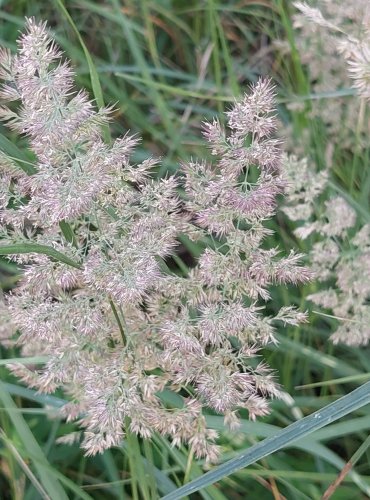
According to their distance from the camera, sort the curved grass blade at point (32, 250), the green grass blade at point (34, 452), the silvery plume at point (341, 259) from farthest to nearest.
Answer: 1. the silvery plume at point (341, 259)
2. the green grass blade at point (34, 452)
3. the curved grass blade at point (32, 250)

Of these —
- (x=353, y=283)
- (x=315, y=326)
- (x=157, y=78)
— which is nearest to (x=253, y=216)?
(x=353, y=283)

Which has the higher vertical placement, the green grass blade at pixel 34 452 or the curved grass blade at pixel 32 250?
the curved grass blade at pixel 32 250

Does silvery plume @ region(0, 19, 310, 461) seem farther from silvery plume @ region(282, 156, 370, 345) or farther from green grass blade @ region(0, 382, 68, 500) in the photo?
silvery plume @ region(282, 156, 370, 345)

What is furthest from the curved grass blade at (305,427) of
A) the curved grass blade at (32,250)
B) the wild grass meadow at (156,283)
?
the curved grass blade at (32,250)

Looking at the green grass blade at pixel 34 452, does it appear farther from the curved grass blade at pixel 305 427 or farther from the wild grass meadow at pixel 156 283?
the curved grass blade at pixel 305 427

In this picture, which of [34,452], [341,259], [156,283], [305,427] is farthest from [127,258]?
[341,259]

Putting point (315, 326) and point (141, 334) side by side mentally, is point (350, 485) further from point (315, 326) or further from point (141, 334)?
point (141, 334)

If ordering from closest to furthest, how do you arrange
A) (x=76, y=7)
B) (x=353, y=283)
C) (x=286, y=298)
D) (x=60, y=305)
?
(x=60, y=305)
(x=353, y=283)
(x=286, y=298)
(x=76, y=7)

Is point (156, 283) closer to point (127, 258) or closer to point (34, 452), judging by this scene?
point (127, 258)
